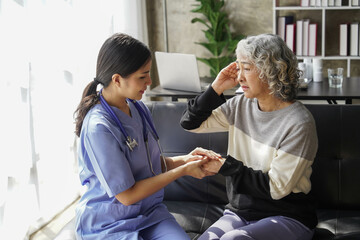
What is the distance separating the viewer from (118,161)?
1.71 meters

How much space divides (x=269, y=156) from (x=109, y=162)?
633 millimetres

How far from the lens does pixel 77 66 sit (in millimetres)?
3436

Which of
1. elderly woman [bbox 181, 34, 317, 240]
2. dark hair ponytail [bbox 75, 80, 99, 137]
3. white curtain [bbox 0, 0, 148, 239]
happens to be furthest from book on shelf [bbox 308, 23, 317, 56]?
dark hair ponytail [bbox 75, 80, 99, 137]

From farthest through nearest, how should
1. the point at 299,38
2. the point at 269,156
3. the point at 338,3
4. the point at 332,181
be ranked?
the point at 299,38 → the point at 338,3 → the point at 332,181 → the point at 269,156

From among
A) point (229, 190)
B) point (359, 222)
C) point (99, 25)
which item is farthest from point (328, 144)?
point (99, 25)

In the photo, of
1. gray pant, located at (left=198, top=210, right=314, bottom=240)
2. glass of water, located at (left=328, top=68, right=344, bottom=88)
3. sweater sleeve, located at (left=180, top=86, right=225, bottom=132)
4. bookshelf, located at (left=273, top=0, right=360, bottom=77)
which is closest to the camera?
gray pant, located at (left=198, top=210, right=314, bottom=240)

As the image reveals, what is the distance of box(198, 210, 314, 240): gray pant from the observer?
1812 mm

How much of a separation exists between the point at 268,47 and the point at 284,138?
0.35 meters

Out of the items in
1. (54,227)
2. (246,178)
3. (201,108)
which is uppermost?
(201,108)

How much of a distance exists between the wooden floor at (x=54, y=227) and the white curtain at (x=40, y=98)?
4 centimetres

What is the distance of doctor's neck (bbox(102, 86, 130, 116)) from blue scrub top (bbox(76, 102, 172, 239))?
1.7 inches

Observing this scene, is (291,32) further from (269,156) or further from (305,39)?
(269,156)

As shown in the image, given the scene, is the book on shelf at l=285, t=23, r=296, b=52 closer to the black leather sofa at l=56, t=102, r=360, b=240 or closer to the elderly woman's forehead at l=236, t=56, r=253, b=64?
the black leather sofa at l=56, t=102, r=360, b=240

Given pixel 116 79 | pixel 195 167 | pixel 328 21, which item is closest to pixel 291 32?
pixel 328 21
